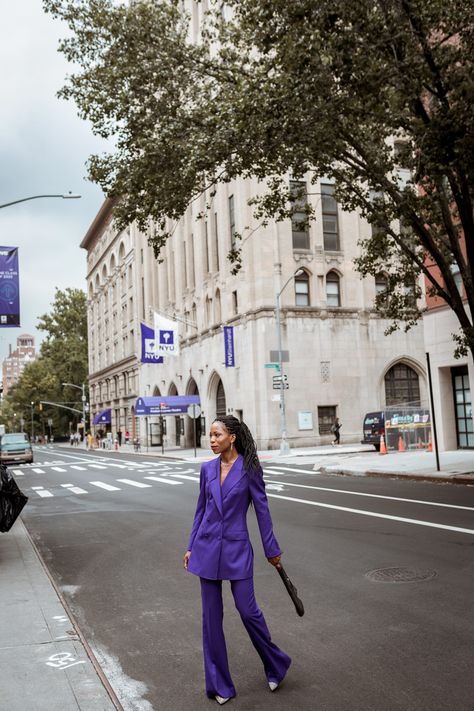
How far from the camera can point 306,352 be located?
1651 inches

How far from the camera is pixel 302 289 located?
1683 inches

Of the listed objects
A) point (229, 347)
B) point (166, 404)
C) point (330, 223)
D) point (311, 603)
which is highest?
point (330, 223)

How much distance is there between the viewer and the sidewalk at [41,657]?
14.3 feet

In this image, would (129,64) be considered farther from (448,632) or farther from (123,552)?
(448,632)

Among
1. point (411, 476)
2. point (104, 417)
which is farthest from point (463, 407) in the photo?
point (104, 417)

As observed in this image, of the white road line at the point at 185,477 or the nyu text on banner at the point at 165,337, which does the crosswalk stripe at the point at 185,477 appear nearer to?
the white road line at the point at 185,477

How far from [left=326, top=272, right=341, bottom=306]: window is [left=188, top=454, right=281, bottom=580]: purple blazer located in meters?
39.5

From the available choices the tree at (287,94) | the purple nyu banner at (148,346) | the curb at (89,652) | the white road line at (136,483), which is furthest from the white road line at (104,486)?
the purple nyu banner at (148,346)

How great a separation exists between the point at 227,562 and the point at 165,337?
41118 millimetres

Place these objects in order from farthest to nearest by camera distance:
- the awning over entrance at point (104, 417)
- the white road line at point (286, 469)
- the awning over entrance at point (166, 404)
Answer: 1. the awning over entrance at point (104, 417)
2. the awning over entrance at point (166, 404)
3. the white road line at point (286, 469)

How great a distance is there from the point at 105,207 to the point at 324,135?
63812mm

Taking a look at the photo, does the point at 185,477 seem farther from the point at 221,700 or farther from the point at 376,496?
the point at 221,700

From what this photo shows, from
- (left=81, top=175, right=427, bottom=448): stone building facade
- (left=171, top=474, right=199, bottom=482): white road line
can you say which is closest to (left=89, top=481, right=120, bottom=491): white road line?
(left=171, top=474, right=199, bottom=482): white road line

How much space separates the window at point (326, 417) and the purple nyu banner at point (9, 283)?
2681 cm
